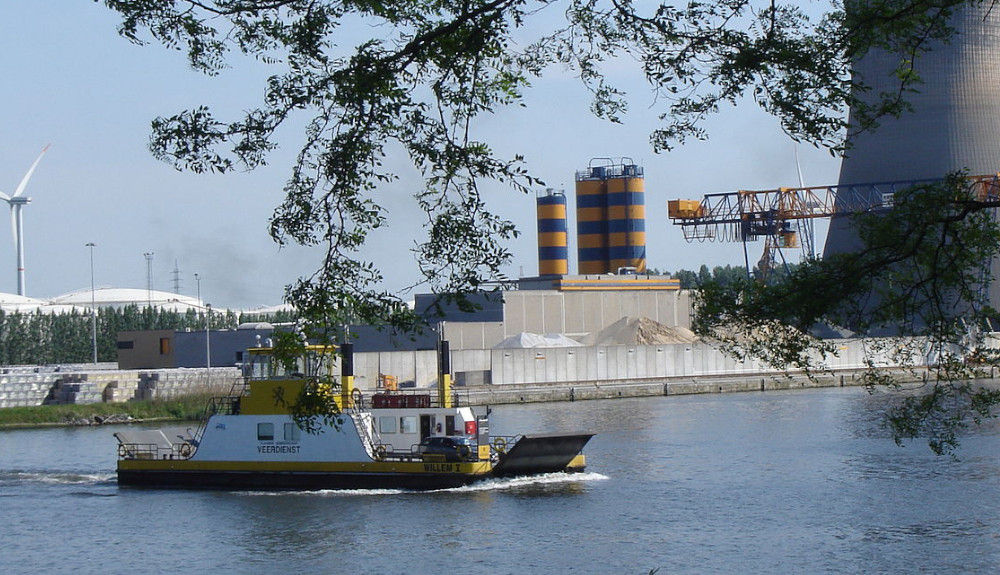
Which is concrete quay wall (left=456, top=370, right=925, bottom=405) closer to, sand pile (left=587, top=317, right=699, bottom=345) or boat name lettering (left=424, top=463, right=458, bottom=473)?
sand pile (left=587, top=317, right=699, bottom=345)

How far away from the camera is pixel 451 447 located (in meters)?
30.8

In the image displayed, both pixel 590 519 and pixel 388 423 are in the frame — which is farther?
pixel 388 423

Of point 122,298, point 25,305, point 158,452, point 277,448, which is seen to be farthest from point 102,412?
point 122,298

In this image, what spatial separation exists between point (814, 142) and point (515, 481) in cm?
2164

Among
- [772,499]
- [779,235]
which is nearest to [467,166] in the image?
[772,499]

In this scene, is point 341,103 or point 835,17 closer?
point 341,103

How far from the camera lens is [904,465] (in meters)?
33.4

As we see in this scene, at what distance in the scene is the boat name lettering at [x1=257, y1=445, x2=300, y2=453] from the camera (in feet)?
103

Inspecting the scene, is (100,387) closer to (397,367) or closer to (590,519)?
(397,367)

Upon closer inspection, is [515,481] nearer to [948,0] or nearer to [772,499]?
[772,499]

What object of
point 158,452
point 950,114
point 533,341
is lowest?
point 158,452

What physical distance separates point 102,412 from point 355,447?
85.8 ft

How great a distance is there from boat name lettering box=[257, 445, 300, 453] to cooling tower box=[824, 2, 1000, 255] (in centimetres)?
4969

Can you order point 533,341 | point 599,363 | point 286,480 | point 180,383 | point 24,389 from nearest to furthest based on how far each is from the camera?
point 286,480
point 24,389
point 180,383
point 599,363
point 533,341
